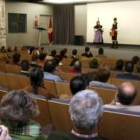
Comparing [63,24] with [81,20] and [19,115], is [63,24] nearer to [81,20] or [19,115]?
[81,20]

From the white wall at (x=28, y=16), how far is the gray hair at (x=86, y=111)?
12701mm

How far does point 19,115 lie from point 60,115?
98 centimetres

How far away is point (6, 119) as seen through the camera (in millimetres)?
1871

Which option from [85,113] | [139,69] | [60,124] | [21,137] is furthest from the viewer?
[139,69]

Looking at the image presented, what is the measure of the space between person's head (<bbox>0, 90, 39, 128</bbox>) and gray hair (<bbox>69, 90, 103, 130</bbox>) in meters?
0.33

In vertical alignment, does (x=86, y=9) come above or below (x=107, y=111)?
above

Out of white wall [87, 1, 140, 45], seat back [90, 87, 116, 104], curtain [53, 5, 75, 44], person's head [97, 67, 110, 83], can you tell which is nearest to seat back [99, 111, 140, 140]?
seat back [90, 87, 116, 104]

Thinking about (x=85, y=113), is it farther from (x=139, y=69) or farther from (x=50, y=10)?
(x=50, y=10)

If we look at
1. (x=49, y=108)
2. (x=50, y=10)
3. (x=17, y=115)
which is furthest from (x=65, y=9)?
(x=17, y=115)

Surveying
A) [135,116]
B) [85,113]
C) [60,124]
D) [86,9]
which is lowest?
[60,124]

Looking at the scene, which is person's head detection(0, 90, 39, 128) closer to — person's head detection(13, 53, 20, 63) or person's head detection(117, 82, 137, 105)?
person's head detection(117, 82, 137, 105)

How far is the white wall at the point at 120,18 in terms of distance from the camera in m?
13.6

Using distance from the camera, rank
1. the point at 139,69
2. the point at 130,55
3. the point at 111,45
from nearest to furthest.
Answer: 1. the point at 139,69
2. the point at 130,55
3. the point at 111,45

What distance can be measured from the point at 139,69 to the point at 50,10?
10493 mm
